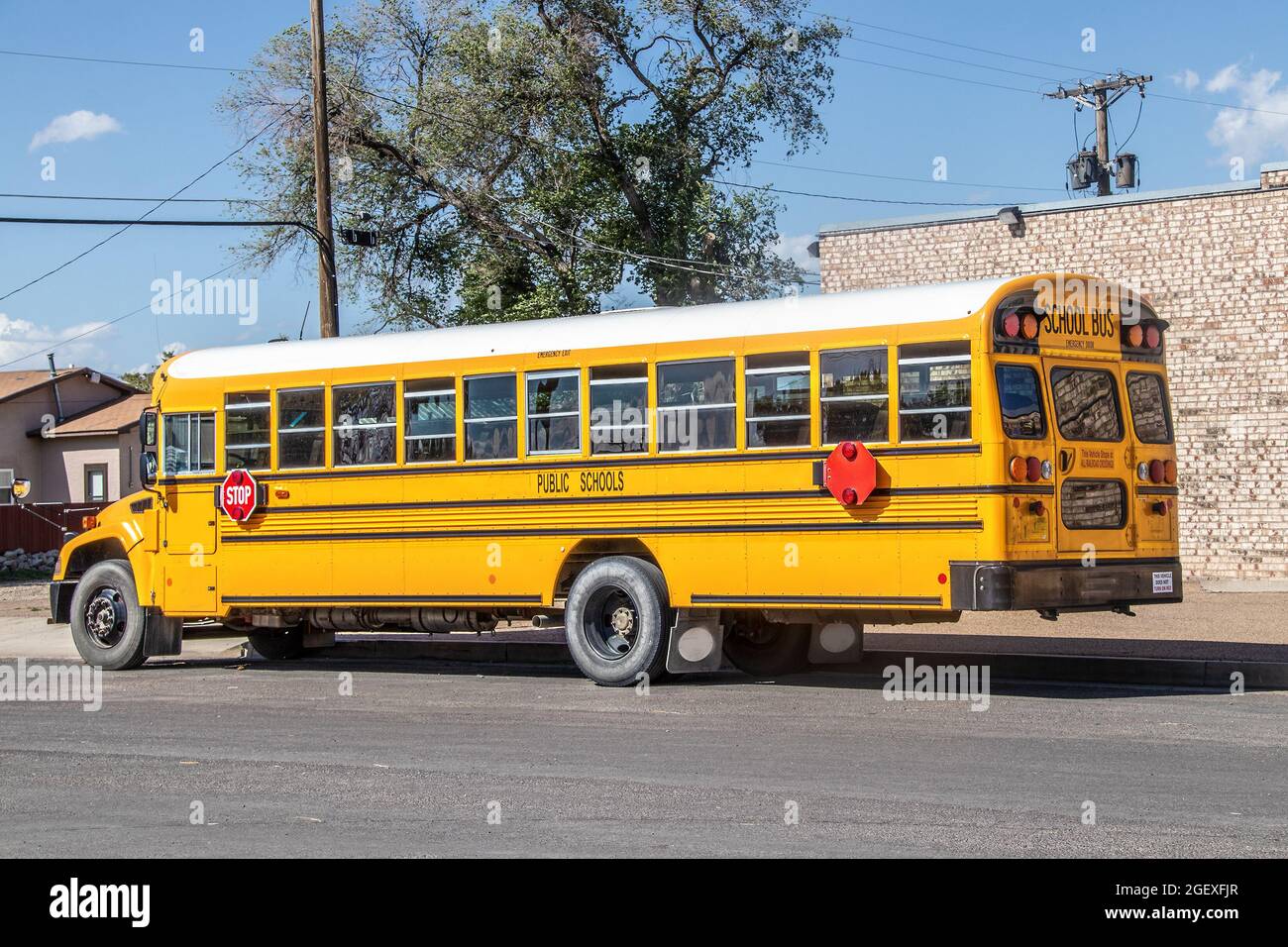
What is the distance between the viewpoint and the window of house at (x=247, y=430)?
1534 cm

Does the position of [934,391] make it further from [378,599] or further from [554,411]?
[378,599]

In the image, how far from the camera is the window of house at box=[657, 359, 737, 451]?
1298 cm

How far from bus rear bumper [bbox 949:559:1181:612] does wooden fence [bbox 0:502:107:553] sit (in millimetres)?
35329

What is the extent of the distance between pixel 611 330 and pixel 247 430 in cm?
415

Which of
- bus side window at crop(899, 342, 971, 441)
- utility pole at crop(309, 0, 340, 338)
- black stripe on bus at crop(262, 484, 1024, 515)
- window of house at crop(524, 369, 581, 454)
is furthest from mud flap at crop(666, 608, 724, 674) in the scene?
utility pole at crop(309, 0, 340, 338)

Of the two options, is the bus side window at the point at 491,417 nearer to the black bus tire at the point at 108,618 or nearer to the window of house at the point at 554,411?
the window of house at the point at 554,411

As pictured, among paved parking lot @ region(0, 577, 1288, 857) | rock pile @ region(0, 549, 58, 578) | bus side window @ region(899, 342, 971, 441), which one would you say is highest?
bus side window @ region(899, 342, 971, 441)

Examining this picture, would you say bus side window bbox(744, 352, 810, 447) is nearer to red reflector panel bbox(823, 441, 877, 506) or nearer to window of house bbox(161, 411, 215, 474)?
red reflector panel bbox(823, 441, 877, 506)

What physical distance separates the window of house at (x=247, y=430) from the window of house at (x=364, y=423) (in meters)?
0.84

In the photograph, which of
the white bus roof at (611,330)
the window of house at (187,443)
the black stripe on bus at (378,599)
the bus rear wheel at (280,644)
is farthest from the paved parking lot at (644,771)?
the white bus roof at (611,330)

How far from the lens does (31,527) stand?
4297 cm

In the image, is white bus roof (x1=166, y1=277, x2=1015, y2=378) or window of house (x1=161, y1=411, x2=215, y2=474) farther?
window of house (x1=161, y1=411, x2=215, y2=474)
